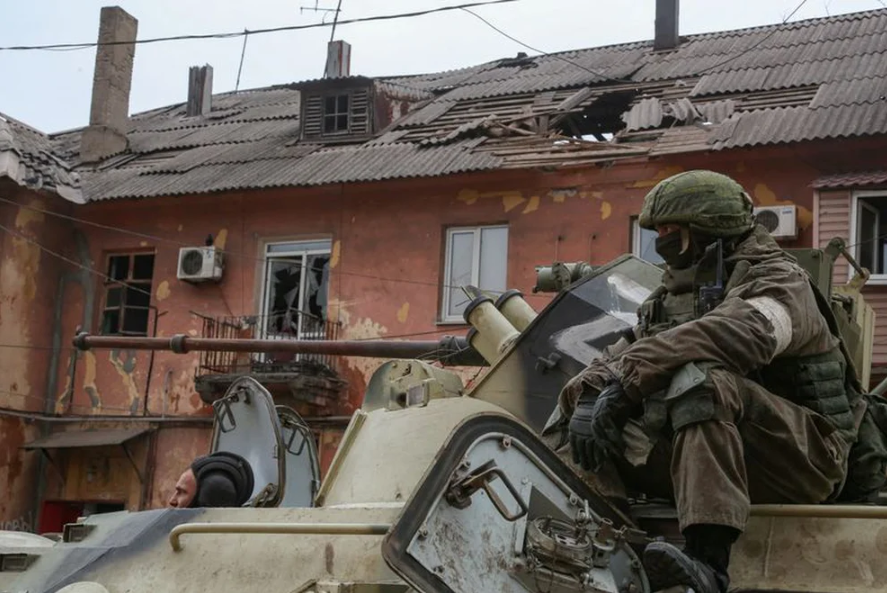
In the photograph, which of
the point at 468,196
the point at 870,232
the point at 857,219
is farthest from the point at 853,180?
the point at 468,196

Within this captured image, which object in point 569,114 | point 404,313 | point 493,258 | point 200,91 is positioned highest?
point 200,91

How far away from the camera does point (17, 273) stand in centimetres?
2052

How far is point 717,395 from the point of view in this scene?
173 inches

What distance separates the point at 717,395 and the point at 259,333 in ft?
51.2

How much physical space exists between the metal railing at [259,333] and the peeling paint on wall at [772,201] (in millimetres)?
6027

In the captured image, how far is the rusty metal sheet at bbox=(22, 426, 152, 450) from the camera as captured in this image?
19.7 metres

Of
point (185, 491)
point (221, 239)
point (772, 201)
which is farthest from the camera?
point (221, 239)

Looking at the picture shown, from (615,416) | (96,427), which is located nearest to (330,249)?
(96,427)

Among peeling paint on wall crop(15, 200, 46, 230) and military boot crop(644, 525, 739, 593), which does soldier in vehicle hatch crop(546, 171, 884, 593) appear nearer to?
military boot crop(644, 525, 739, 593)

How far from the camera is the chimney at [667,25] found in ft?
72.7

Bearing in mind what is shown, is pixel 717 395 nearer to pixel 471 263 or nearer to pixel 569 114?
pixel 471 263

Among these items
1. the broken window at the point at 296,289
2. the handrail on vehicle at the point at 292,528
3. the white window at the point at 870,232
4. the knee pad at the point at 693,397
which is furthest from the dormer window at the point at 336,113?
the knee pad at the point at 693,397

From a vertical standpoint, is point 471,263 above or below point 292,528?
above

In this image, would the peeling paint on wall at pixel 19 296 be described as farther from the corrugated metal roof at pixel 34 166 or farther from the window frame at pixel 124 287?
the window frame at pixel 124 287
